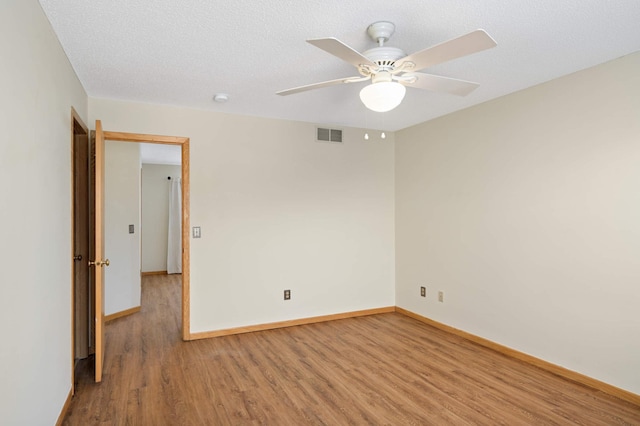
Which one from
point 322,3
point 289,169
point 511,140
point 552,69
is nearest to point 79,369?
point 289,169

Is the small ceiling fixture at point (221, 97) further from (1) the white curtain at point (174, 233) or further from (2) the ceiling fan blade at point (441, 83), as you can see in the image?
(1) the white curtain at point (174, 233)

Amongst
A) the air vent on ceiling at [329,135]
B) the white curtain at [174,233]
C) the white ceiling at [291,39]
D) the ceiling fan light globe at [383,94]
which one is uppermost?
the white ceiling at [291,39]

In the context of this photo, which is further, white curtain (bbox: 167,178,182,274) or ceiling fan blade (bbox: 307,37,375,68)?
white curtain (bbox: 167,178,182,274)

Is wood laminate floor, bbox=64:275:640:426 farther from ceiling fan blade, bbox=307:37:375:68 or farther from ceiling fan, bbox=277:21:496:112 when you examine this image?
ceiling fan blade, bbox=307:37:375:68

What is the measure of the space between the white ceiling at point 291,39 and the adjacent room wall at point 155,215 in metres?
4.86

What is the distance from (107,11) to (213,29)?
1.77 feet

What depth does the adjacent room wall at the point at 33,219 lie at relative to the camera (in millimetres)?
1480

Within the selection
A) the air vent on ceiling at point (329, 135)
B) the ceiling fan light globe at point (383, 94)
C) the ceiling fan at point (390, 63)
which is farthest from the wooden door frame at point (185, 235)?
the ceiling fan light globe at point (383, 94)

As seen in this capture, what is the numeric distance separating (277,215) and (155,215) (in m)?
4.77

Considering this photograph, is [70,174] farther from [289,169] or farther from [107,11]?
[289,169]

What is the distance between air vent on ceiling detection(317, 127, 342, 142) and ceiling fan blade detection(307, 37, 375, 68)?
2508mm

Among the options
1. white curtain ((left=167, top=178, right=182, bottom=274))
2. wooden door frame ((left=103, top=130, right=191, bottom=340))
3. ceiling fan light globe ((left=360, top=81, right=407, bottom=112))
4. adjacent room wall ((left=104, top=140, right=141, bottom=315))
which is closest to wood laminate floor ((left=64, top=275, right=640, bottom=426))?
wooden door frame ((left=103, top=130, right=191, bottom=340))

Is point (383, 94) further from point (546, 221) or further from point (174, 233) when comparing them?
point (174, 233)

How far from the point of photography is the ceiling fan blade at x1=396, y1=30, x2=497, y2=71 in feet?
5.51
